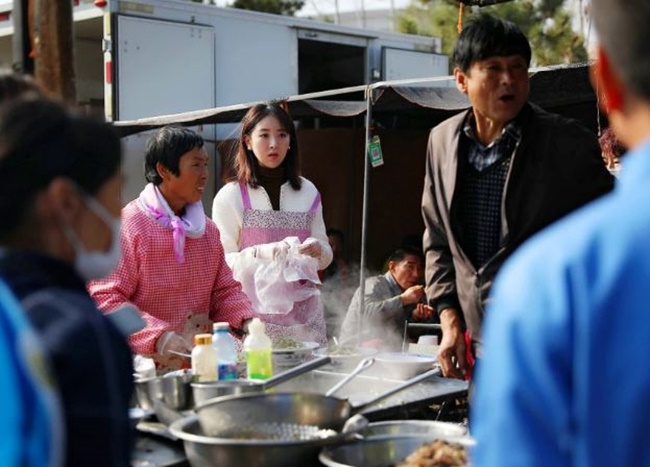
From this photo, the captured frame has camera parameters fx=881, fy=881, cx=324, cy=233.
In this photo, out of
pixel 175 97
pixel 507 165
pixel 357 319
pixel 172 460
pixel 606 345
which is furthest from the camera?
pixel 175 97

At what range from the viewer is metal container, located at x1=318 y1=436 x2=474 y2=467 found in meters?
2.30

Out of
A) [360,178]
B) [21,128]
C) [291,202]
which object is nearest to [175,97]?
[360,178]

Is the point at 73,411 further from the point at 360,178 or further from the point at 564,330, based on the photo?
the point at 360,178

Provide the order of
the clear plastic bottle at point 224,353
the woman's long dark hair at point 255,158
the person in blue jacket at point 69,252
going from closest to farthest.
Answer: the person in blue jacket at point 69,252 < the clear plastic bottle at point 224,353 < the woman's long dark hair at point 255,158

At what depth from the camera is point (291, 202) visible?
488cm

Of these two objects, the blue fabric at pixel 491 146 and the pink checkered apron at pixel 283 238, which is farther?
the pink checkered apron at pixel 283 238

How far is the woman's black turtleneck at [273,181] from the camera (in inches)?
193

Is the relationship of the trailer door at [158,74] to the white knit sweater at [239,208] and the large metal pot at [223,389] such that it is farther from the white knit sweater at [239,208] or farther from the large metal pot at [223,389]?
the large metal pot at [223,389]

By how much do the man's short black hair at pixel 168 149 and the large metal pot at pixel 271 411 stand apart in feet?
5.64

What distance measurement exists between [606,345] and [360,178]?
968 centimetres

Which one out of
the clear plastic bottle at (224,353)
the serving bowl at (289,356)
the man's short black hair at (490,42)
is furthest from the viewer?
the serving bowl at (289,356)

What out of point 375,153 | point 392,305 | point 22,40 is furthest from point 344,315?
point 22,40

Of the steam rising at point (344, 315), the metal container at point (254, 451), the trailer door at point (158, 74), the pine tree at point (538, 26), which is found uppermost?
the pine tree at point (538, 26)

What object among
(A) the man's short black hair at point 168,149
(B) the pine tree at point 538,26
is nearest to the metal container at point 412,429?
(A) the man's short black hair at point 168,149
